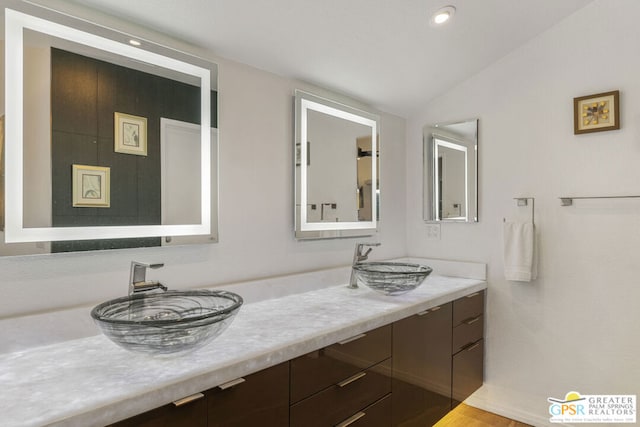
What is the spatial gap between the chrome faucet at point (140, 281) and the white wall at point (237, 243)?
0.45 feet

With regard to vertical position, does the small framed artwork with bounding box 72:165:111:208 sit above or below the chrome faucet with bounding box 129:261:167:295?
above

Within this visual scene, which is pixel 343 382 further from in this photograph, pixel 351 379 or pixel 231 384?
pixel 231 384

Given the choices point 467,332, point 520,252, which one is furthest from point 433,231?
point 467,332

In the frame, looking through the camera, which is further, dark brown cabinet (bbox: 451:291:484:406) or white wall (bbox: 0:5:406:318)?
dark brown cabinet (bbox: 451:291:484:406)

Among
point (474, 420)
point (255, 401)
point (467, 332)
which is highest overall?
point (255, 401)

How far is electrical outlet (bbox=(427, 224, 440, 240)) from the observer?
2652 mm

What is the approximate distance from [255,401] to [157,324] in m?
0.36

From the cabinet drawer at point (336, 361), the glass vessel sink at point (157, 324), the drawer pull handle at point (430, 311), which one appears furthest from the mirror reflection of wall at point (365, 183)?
the glass vessel sink at point (157, 324)

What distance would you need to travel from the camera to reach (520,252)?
7.16 feet

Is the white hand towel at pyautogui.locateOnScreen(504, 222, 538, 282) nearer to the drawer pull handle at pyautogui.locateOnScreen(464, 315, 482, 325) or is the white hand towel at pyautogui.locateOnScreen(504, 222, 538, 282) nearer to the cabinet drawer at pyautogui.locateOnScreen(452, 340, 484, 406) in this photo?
the drawer pull handle at pyautogui.locateOnScreen(464, 315, 482, 325)

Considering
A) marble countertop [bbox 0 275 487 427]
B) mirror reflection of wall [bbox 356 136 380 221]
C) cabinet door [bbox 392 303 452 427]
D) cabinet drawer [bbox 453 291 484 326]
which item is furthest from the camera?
mirror reflection of wall [bbox 356 136 380 221]

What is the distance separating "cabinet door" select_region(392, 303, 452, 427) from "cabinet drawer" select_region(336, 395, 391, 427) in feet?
0.17

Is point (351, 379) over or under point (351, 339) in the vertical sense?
under

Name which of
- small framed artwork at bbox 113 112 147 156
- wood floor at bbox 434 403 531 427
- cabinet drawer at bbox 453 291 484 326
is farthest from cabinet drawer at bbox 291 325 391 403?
wood floor at bbox 434 403 531 427
